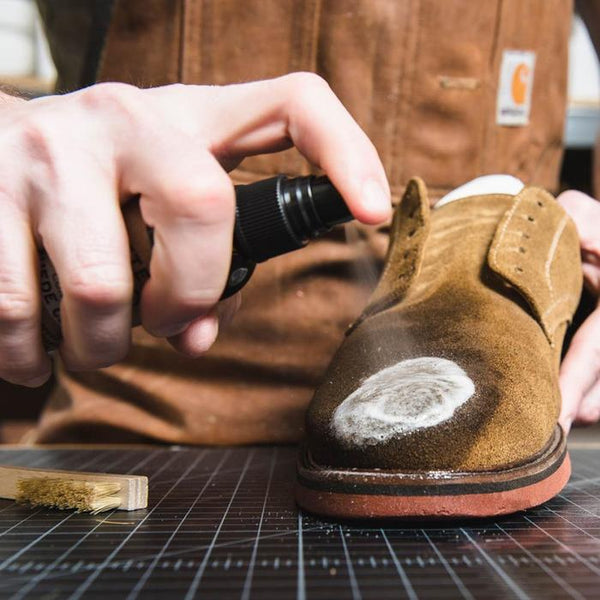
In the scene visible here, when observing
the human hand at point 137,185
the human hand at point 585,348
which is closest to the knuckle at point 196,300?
the human hand at point 137,185

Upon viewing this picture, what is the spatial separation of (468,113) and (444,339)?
408 millimetres

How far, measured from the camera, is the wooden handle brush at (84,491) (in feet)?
1.58

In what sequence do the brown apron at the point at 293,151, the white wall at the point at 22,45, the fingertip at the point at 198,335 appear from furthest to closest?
1. the white wall at the point at 22,45
2. the brown apron at the point at 293,151
3. the fingertip at the point at 198,335

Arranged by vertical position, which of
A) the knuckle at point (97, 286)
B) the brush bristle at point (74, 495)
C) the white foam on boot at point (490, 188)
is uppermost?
the white foam on boot at point (490, 188)

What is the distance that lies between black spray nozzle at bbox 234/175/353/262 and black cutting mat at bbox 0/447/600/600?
172 mm

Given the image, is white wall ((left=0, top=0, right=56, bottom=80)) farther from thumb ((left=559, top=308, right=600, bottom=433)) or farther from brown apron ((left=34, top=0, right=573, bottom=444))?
thumb ((left=559, top=308, right=600, bottom=433))

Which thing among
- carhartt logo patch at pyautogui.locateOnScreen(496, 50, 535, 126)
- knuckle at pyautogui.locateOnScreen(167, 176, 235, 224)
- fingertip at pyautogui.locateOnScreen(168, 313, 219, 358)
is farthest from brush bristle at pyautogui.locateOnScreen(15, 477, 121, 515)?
carhartt logo patch at pyautogui.locateOnScreen(496, 50, 535, 126)

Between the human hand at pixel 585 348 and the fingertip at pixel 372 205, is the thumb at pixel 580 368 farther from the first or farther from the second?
the fingertip at pixel 372 205

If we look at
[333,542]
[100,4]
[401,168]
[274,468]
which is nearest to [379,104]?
[401,168]

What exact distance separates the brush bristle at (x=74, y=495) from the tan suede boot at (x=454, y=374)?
0.13 metres

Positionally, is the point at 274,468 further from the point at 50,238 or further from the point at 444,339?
the point at 50,238

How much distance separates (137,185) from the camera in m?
0.40

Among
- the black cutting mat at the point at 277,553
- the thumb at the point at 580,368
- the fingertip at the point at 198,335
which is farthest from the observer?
the thumb at the point at 580,368

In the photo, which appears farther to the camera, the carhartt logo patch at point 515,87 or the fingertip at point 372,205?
the carhartt logo patch at point 515,87
